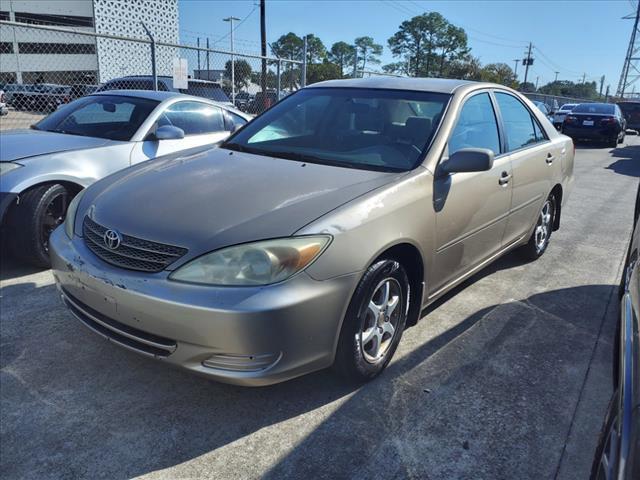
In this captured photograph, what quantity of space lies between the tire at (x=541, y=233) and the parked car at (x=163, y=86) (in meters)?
6.63

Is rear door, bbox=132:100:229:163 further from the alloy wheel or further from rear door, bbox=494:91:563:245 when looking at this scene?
the alloy wheel

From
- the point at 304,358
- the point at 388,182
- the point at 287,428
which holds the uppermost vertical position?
the point at 388,182

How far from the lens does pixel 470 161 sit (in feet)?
9.71

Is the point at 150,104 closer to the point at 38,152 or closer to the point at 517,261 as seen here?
the point at 38,152

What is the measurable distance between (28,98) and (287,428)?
20.3 m

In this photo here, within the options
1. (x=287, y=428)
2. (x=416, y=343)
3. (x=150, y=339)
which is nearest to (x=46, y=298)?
(x=150, y=339)

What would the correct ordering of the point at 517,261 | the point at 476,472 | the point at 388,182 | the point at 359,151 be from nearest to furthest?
the point at 476,472 → the point at 388,182 → the point at 359,151 → the point at 517,261

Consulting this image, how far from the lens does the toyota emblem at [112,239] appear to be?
249 cm

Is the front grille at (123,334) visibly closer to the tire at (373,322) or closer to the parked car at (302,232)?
the parked car at (302,232)

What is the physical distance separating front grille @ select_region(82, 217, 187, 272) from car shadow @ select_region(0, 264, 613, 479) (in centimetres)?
73

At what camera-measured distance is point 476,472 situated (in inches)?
88.8

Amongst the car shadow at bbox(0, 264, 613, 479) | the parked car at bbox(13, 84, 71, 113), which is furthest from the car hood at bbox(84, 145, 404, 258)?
the parked car at bbox(13, 84, 71, 113)

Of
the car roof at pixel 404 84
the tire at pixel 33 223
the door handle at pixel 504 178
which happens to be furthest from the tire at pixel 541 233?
the tire at pixel 33 223

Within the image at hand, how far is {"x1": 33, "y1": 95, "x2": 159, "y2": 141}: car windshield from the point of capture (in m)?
5.08
